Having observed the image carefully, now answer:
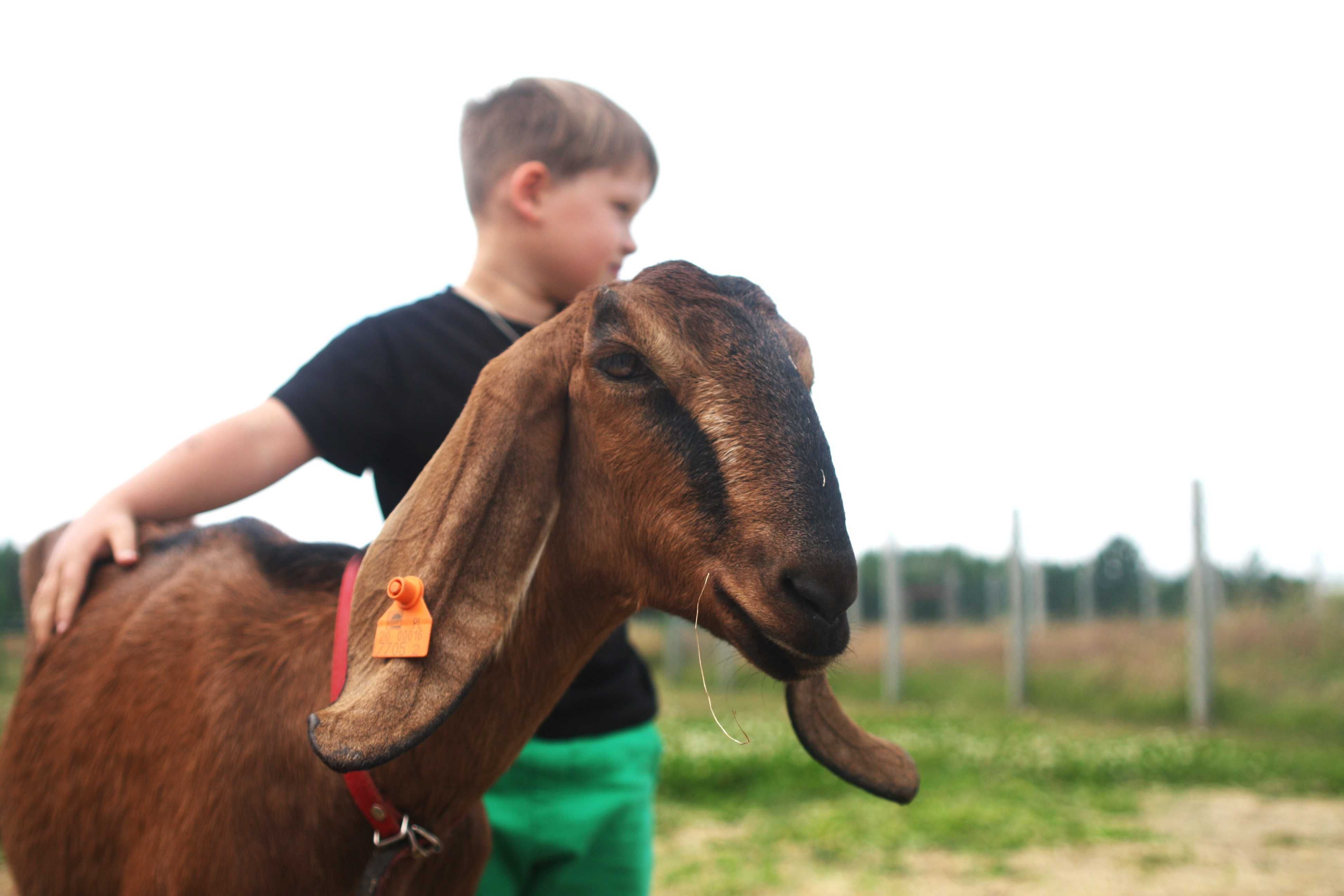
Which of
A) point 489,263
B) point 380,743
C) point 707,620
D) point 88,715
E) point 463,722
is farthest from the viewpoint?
point 489,263

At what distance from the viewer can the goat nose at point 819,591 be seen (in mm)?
1452

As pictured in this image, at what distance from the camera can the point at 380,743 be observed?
4.76ft

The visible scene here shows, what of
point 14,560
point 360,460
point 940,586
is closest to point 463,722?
point 360,460

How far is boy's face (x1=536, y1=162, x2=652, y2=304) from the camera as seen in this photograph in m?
2.43

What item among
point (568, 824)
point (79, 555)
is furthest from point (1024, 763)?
point (79, 555)

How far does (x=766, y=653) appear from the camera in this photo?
5.04 feet

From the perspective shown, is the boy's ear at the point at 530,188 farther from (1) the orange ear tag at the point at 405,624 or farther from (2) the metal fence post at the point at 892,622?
(2) the metal fence post at the point at 892,622

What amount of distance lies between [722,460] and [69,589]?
1.77 m

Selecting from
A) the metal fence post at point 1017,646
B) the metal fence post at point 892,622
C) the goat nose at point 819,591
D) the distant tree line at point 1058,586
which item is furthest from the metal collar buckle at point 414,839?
the metal fence post at point 892,622

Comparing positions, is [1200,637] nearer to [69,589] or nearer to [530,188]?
[530,188]

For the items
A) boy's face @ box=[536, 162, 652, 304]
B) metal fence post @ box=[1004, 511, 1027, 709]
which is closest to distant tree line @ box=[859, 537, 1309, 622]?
metal fence post @ box=[1004, 511, 1027, 709]

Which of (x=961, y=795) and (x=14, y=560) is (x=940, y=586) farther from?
(x=14, y=560)

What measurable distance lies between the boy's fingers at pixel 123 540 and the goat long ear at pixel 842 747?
156 centimetres

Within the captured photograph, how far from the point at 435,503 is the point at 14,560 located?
11.9m
